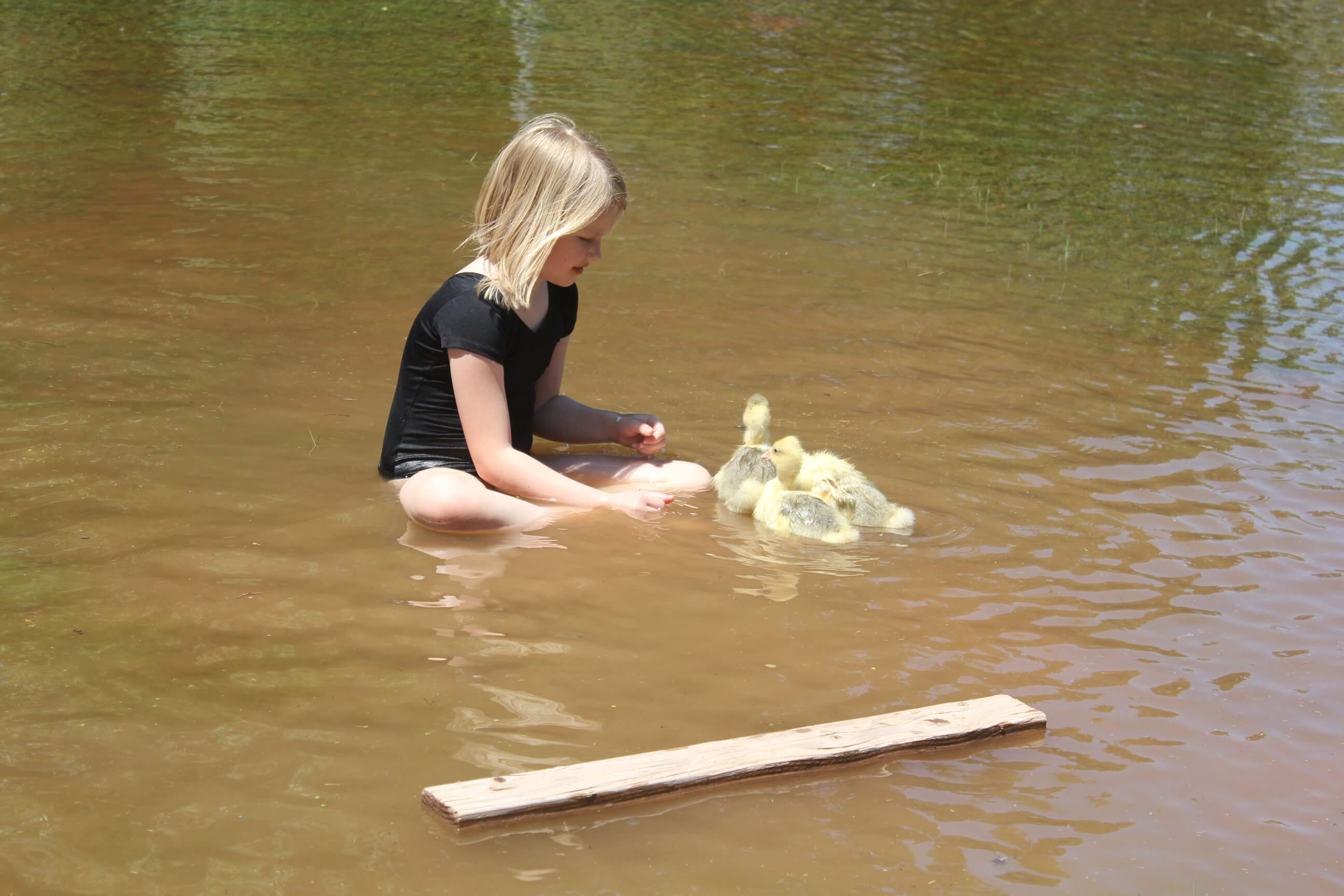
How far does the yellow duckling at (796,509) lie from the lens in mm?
4938

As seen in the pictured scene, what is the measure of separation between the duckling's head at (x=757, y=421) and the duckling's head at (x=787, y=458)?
252 millimetres

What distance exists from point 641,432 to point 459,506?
3.38ft

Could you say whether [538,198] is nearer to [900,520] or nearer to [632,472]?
[632,472]

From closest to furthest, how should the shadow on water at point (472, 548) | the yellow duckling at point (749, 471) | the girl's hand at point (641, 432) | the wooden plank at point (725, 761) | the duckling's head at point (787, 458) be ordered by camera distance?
the wooden plank at point (725, 761) → the shadow on water at point (472, 548) → the duckling's head at point (787, 458) → the yellow duckling at point (749, 471) → the girl's hand at point (641, 432)

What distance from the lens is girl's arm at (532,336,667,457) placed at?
210 inches

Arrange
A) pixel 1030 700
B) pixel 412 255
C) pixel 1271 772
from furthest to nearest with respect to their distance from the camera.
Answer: pixel 412 255 → pixel 1030 700 → pixel 1271 772

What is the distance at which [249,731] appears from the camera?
3.26m

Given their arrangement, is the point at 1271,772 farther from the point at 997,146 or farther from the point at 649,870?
the point at 997,146

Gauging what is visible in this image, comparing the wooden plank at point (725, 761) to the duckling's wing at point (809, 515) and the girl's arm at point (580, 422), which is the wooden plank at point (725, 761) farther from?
the girl's arm at point (580, 422)

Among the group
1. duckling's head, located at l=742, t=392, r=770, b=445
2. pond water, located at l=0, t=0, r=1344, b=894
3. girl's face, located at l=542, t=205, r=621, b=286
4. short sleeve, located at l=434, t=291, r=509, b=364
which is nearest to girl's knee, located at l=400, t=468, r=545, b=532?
pond water, located at l=0, t=0, r=1344, b=894

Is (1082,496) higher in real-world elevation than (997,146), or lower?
lower

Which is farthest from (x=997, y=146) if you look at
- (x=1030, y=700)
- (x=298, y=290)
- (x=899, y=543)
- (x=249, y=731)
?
(x=249, y=731)

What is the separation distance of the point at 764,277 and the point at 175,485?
14.6 feet

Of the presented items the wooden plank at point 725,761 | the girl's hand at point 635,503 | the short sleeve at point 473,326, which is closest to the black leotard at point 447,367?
the short sleeve at point 473,326
